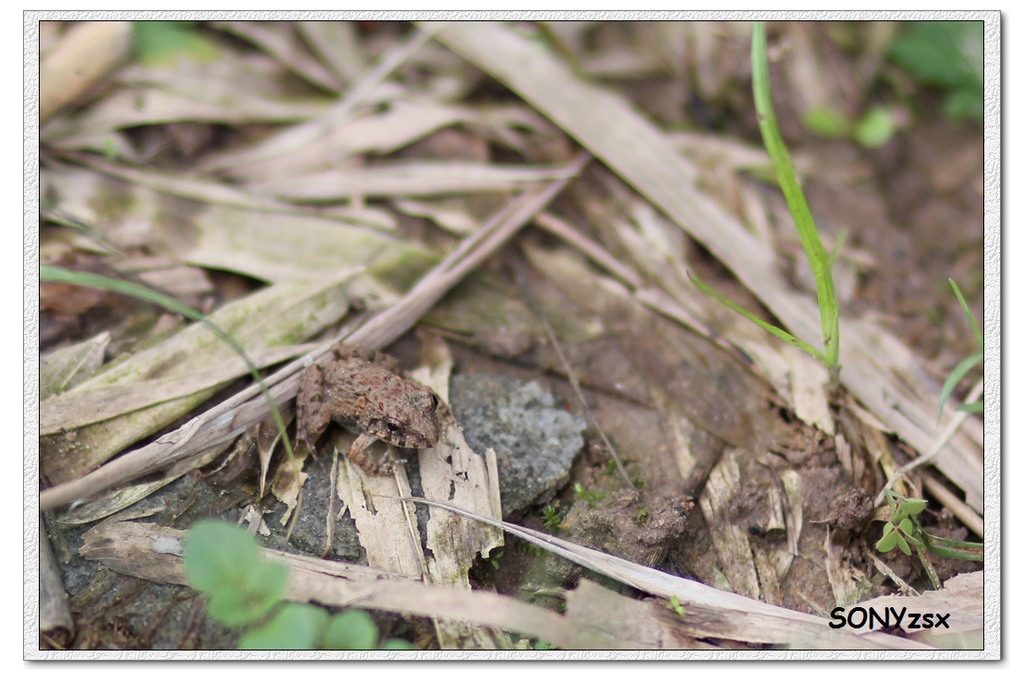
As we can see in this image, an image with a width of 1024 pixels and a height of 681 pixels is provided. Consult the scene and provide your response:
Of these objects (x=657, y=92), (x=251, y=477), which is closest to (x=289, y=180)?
(x=251, y=477)

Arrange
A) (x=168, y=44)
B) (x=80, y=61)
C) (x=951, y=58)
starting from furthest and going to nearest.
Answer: (x=951, y=58) < (x=168, y=44) < (x=80, y=61)

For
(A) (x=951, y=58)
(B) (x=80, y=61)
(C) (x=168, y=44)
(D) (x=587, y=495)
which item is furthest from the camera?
(A) (x=951, y=58)

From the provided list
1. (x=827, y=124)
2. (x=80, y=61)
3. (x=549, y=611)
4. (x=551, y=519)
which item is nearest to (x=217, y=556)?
(x=549, y=611)

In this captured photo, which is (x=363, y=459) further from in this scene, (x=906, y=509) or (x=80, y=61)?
(x=80, y=61)

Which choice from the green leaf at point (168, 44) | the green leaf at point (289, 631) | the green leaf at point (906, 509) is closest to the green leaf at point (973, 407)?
the green leaf at point (906, 509)

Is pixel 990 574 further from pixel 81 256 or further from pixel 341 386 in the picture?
pixel 81 256

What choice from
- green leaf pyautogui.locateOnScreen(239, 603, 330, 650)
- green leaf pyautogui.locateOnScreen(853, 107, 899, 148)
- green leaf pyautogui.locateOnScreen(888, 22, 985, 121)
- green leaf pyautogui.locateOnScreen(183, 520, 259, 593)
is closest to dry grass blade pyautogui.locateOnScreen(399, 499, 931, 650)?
green leaf pyautogui.locateOnScreen(239, 603, 330, 650)
